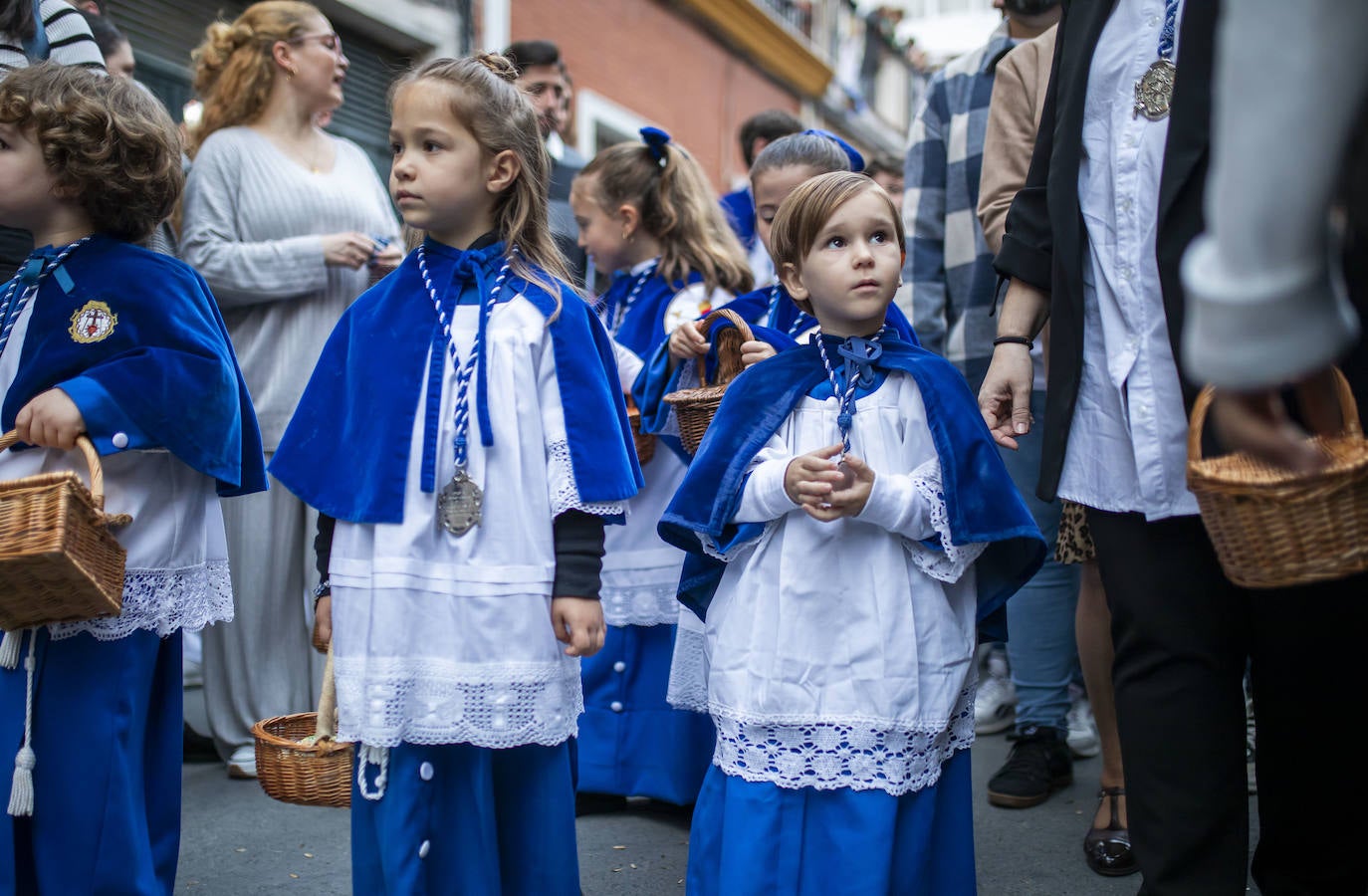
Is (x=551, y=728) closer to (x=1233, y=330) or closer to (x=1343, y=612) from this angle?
(x=1343, y=612)

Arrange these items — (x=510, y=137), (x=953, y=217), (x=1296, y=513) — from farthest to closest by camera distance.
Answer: (x=953, y=217), (x=510, y=137), (x=1296, y=513)

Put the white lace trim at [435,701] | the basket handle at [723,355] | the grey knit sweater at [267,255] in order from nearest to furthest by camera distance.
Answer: the white lace trim at [435,701] < the basket handle at [723,355] < the grey knit sweater at [267,255]

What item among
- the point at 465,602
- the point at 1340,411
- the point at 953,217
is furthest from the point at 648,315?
the point at 1340,411

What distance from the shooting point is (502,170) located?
2689 millimetres

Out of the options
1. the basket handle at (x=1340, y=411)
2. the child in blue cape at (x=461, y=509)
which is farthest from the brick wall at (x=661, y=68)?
the basket handle at (x=1340, y=411)

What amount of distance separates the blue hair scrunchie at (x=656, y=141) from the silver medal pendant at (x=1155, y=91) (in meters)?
2.10

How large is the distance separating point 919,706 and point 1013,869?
951 millimetres

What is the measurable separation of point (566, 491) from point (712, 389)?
2.54 ft

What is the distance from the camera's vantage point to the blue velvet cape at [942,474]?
2.59m

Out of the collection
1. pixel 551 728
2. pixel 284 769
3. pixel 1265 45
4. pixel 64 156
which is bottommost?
pixel 284 769

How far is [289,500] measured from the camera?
14.2 ft

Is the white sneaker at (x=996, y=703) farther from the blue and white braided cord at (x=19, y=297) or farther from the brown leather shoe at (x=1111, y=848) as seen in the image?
the blue and white braided cord at (x=19, y=297)

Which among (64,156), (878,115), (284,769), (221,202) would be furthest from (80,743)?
(878,115)

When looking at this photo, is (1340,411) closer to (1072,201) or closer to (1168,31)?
(1072,201)
